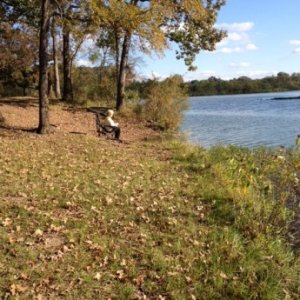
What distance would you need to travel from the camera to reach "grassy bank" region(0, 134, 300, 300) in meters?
5.55

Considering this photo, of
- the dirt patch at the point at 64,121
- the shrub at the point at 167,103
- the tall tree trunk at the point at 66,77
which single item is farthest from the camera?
the tall tree trunk at the point at 66,77

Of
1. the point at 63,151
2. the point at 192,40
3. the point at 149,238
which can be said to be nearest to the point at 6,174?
the point at 63,151

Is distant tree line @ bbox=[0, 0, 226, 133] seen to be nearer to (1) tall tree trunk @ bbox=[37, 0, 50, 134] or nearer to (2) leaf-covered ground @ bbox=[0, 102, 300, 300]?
(1) tall tree trunk @ bbox=[37, 0, 50, 134]

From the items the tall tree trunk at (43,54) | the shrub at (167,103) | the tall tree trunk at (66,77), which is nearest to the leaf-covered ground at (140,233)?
the tall tree trunk at (43,54)

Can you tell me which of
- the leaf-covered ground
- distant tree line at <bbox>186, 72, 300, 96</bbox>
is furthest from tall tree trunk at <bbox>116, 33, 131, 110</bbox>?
distant tree line at <bbox>186, 72, 300, 96</bbox>

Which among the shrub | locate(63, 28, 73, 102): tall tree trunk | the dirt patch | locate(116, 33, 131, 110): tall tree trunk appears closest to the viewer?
the dirt patch

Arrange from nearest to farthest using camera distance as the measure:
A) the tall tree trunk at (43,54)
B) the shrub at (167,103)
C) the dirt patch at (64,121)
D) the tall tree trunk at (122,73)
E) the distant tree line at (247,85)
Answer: the tall tree trunk at (43,54) → the dirt patch at (64,121) → the shrub at (167,103) → the tall tree trunk at (122,73) → the distant tree line at (247,85)

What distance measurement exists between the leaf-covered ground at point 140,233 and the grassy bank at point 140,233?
0.05 ft

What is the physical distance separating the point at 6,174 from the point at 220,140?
14986 mm

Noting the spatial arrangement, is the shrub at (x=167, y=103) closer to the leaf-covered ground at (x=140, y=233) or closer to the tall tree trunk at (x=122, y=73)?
the tall tree trunk at (x=122, y=73)

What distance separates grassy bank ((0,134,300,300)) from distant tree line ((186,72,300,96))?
13028 centimetres

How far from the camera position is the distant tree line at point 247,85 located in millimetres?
142000

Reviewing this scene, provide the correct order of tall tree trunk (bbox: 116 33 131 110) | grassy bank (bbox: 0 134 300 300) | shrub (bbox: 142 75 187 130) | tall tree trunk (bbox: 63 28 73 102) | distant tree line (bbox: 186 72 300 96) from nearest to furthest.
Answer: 1. grassy bank (bbox: 0 134 300 300)
2. shrub (bbox: 142 75 187 130)
3. tall tree trunk (bbox: 116 33 131 110)
4. tall tree trunk (bbox: 63 28 73 102)
5. distant tree line (bbox: 186 72 300 96)

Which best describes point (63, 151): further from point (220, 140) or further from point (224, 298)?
point (220, 140)
